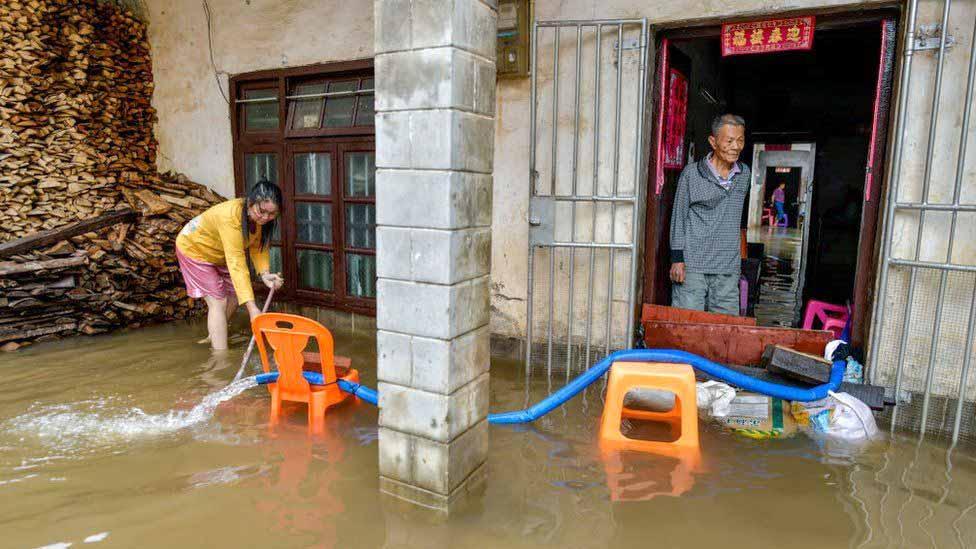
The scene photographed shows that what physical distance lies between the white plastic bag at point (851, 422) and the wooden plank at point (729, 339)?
0.49 meters

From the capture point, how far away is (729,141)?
14.9 ft

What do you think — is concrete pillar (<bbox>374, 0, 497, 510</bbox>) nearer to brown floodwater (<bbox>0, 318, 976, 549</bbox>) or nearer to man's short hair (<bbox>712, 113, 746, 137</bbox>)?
brown floodwater (<bbox>0, 318, 976, 549</bbox>)

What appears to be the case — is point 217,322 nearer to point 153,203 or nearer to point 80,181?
point 153,203

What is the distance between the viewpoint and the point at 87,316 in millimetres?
6070

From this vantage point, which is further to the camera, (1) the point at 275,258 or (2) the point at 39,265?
(1) the point at 275,258

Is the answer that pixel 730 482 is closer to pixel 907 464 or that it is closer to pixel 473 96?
pixel 907 464

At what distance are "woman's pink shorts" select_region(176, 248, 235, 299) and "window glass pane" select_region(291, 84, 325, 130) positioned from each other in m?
1.75

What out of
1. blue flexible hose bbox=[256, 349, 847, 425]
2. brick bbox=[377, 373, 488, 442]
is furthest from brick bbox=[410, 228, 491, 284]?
blue flexible hose bbox=[256, 349, 847, 425]

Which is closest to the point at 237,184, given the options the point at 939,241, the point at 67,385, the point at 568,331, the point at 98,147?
the point at 98,147

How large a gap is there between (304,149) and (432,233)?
418cm

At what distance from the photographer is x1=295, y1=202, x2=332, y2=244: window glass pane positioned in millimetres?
6371

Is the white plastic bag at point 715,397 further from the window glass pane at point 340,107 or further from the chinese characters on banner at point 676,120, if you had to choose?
the window glass pane at point 340,107

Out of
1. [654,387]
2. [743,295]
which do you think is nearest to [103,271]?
[654,387]

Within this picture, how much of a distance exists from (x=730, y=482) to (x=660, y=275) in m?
2.33
